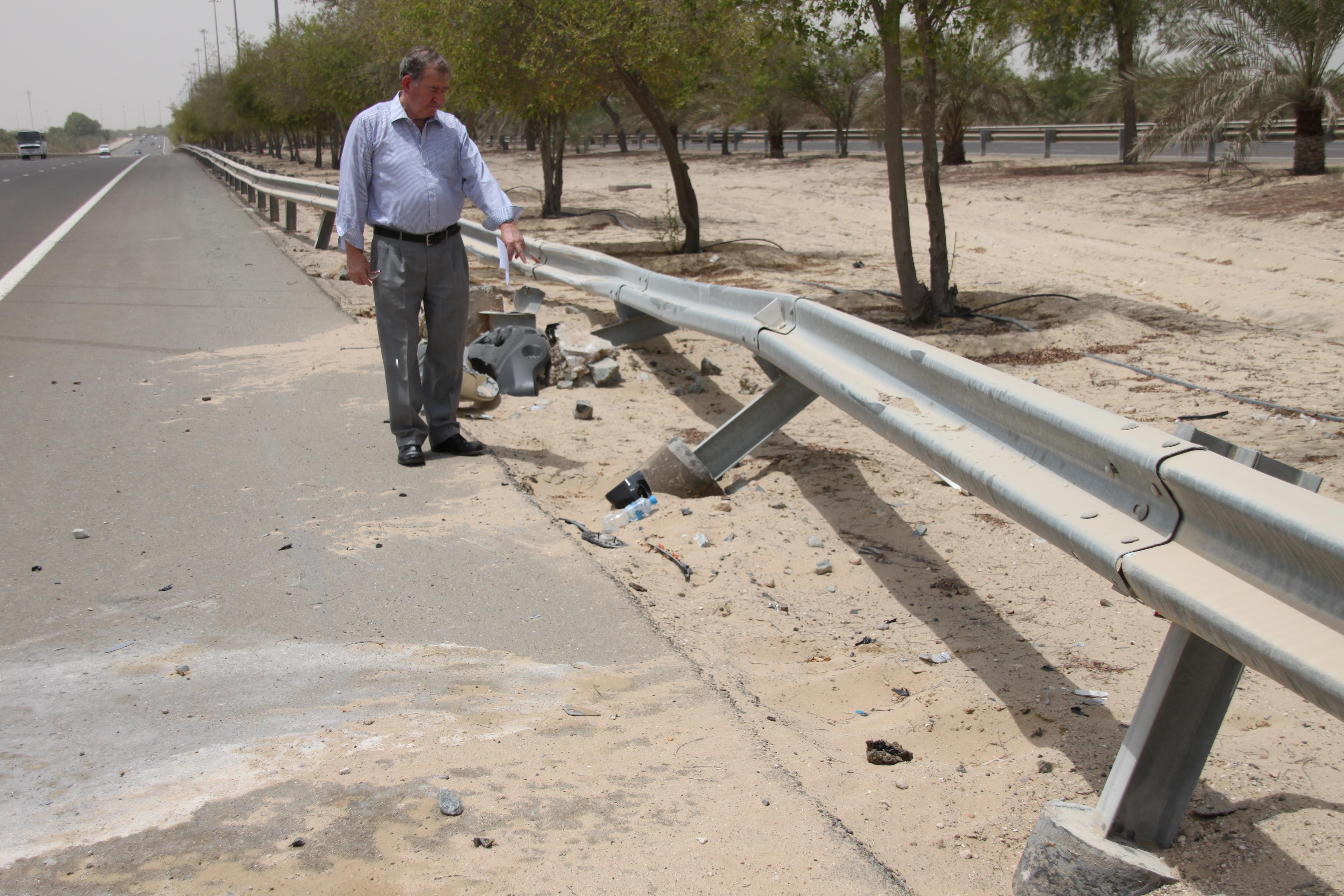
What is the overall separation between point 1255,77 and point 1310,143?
156 cm

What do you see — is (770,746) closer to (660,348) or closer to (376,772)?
(376,772)

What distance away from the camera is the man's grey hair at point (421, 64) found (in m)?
5.25

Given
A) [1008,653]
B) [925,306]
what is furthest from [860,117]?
[1008,653]

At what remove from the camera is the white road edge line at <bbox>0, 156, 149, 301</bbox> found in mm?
12094

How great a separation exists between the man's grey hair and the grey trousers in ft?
2.64

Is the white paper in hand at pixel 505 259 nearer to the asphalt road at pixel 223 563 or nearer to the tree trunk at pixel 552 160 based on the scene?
the asphalt road at pixel 223 563

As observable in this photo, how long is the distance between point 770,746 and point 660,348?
5.49 meters

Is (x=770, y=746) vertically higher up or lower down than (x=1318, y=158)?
lower down

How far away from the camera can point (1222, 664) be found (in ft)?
7.32

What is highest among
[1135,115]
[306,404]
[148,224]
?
[1135,115]

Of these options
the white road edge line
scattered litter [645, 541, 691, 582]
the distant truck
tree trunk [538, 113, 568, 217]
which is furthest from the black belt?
the distant truck

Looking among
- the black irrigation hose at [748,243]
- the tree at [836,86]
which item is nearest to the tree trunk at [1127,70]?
the tree at [836,86]

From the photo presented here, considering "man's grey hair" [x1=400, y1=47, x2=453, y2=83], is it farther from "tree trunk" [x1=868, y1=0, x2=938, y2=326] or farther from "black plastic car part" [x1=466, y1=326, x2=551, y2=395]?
"tree trunk" [x1=868, y1=0, x2=938, y2=326]

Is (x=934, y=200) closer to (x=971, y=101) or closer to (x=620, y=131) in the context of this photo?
(x=971, y=101)
